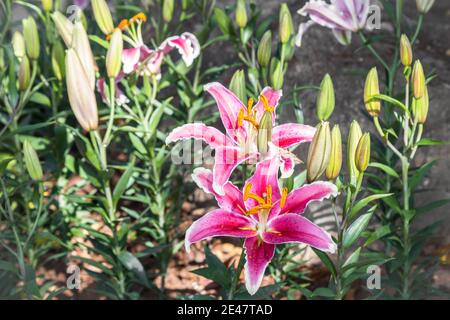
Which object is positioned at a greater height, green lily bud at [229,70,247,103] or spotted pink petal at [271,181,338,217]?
green lily bud at [229,70,247,103]

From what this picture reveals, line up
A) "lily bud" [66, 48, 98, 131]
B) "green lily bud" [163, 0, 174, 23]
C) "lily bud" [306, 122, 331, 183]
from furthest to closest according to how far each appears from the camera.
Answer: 1. "green lily bud" [163, 0, 174, 23]
2. "lily bud" [66, 48, 98, 131]
3. "lily bud" [306, 122, 331, 183]

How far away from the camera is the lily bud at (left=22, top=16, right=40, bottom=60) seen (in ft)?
4.15

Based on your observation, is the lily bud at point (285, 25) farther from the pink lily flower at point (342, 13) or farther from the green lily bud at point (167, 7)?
the green lily bud at point (167, 7)

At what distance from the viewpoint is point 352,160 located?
3.28ft

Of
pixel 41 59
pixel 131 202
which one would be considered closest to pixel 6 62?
pixel 41 59

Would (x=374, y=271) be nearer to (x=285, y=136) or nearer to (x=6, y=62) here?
(x=285, y=136)

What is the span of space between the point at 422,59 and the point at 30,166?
3.14ft

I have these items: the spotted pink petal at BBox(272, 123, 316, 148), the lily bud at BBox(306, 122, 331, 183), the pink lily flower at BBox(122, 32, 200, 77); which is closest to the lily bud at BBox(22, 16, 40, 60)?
the pink lily flower at BBox(122, 32, 200, 77)

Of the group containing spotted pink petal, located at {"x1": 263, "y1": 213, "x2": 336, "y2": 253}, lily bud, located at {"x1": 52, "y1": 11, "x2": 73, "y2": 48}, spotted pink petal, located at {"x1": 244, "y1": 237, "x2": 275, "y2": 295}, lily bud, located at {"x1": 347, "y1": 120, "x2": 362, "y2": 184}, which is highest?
lily bud, located at {"x1": 52, "y1": 11, "x2": 73, "y2": 48}


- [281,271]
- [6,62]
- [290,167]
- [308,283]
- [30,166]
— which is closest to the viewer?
Result: [290,167]

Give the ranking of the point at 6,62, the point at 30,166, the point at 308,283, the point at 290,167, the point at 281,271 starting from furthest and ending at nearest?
the point at 6,62 → the point at 308,283 → the point at 281,271 → the point at 30,166 → the point at 290,167

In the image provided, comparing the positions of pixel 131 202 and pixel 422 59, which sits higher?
pixel 422 59

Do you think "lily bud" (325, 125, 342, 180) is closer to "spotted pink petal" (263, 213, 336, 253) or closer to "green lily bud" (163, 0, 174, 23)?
"spotted pink petal" (263, 213, 336, 253)

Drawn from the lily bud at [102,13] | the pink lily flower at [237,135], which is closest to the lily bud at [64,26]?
the lily bud at [102,13]
